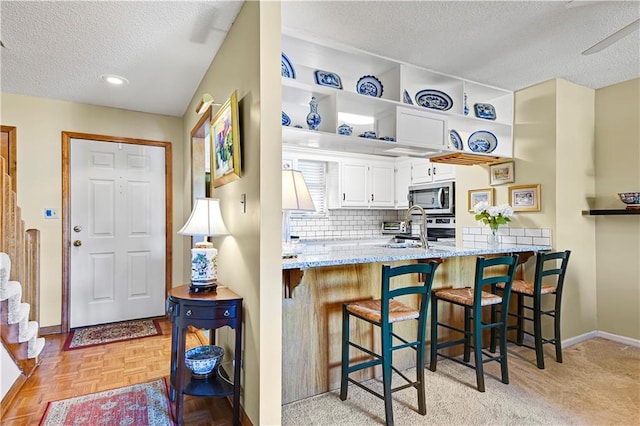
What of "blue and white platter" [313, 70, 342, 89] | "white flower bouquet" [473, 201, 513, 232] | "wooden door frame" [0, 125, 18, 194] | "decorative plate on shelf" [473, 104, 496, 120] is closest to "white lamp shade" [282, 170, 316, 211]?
"blue and white platter" [313, 70, 342, 89]

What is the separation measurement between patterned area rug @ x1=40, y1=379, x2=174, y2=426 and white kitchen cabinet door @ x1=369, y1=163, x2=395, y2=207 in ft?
12.4

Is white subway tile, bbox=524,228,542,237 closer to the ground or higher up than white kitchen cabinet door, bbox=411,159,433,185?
closer to the ground

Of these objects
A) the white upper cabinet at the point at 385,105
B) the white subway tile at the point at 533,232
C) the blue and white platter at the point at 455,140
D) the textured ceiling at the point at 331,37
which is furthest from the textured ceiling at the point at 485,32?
the white subway tile at the point at 533,232

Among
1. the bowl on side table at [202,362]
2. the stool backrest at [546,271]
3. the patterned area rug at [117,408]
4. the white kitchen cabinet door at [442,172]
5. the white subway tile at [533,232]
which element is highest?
the white kitchen cabinet door at [442,172]

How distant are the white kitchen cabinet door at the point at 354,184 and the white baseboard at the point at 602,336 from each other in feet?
9.49

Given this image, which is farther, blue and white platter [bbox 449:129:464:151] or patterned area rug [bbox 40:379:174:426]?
blue and white platter [bbox 449:129:464:151]

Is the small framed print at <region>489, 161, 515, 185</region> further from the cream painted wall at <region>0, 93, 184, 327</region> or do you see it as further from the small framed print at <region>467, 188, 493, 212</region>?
the cream painted wall at <region>0, 93, 184, 327</region>

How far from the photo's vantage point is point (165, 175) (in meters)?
4.12

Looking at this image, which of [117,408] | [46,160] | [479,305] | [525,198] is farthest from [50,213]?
[525,198]

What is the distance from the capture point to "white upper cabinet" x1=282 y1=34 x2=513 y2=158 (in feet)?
8.35

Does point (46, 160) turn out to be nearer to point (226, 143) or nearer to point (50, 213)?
point (50, 213)

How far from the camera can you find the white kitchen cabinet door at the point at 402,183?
17.6 feet

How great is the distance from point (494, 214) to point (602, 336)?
5.30 ft

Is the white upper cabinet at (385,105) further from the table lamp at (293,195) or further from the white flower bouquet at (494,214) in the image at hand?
the white flower bouquet at (494,214)
